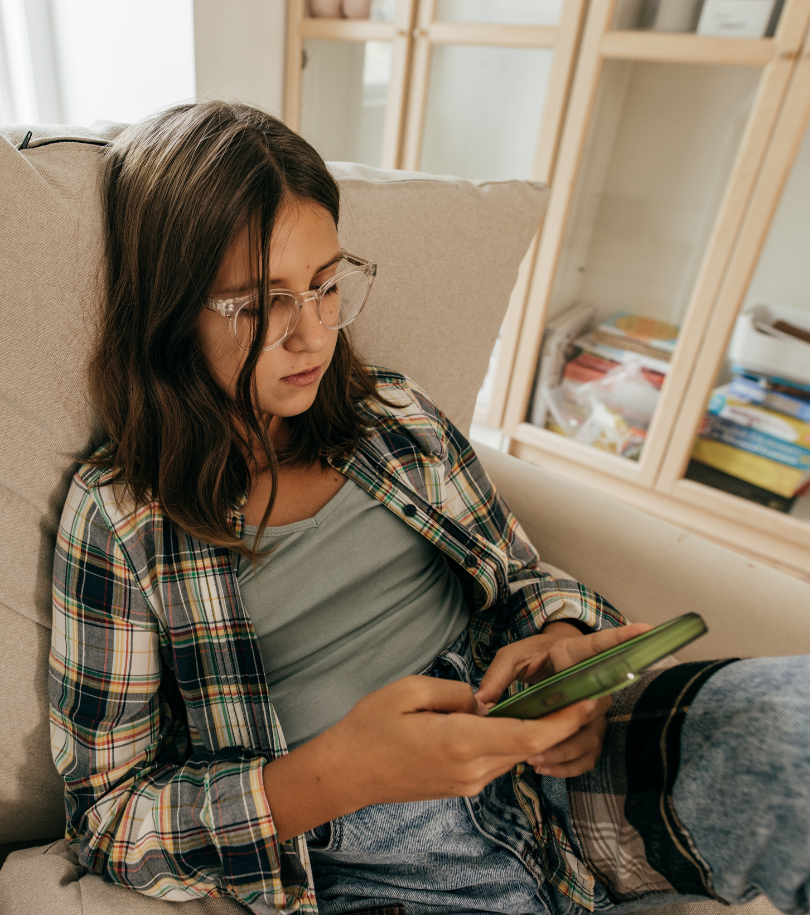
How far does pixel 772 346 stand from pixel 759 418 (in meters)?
0.19

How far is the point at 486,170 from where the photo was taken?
1.96 metres

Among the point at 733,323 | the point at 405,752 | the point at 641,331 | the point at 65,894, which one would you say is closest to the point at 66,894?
the point at 65,894

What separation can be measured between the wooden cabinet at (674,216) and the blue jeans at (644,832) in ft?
4.17

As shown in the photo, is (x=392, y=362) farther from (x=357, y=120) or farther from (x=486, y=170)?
(x=357, y=120)

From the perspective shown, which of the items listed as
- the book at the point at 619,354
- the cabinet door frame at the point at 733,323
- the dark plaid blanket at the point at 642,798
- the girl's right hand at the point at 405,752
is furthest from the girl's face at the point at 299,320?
the book at the point at 619,354

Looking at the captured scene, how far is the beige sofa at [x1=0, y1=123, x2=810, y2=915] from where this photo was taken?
0.56 meters

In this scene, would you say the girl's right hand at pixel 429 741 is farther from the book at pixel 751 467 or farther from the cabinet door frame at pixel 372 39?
the cabinet door frame at pixel 372 39

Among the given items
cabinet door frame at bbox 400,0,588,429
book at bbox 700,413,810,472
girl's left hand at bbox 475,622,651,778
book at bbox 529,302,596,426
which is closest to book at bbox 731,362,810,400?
book at bbox 700,413,810,472

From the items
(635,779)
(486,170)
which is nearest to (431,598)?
(635,779)

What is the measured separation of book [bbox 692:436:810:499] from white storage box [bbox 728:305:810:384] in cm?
22

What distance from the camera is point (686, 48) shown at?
1499mm

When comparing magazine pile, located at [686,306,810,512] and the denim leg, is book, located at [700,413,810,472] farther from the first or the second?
the denim leg

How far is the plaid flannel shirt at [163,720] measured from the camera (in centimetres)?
57

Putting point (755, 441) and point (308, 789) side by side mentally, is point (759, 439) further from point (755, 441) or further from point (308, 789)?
point (308, 789)
